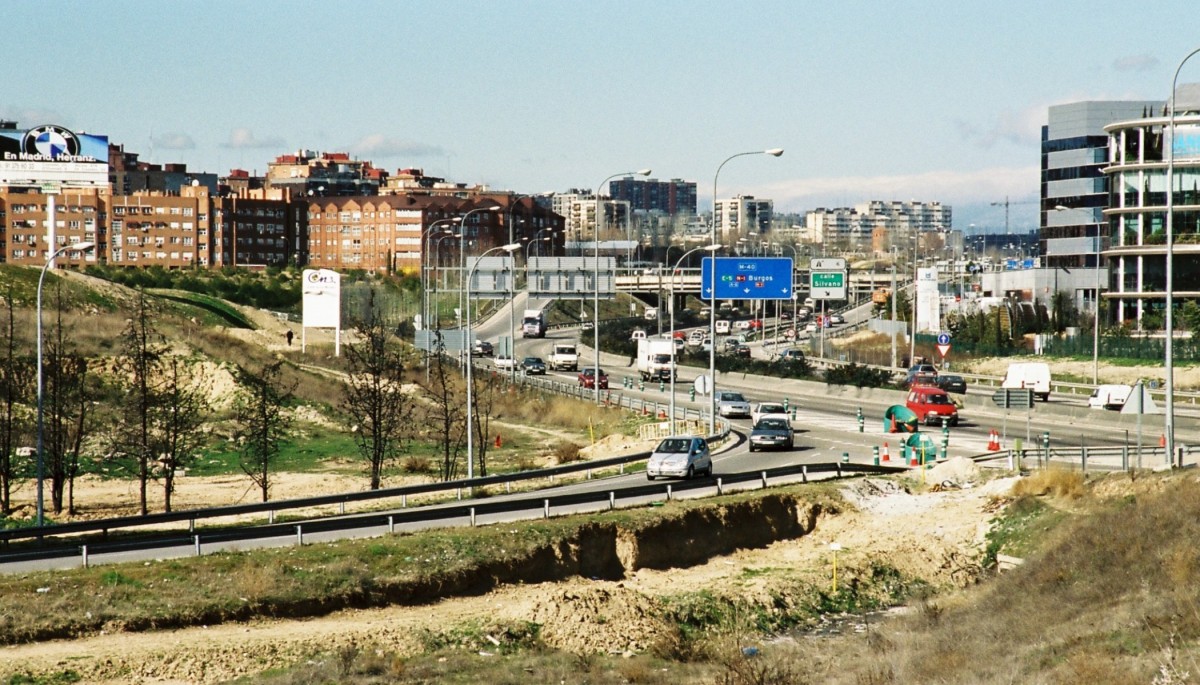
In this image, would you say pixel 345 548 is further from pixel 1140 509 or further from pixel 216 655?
pixel 1140 509

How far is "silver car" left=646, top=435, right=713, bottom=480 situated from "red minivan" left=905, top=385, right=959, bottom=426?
19.7m

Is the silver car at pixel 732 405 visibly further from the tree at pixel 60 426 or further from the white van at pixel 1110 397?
the tree at pixel 60 426

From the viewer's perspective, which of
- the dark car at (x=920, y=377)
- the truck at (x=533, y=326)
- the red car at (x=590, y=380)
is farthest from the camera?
the truck at (x=533, y=326)

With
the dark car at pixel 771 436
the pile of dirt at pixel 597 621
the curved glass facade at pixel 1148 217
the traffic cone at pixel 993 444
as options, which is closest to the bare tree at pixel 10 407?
the pile of dirt at pixel 597 621

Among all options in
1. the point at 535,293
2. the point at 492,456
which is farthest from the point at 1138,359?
the point at 492,456

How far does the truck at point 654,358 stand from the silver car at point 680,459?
44.5 metres

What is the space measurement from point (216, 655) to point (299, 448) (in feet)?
136

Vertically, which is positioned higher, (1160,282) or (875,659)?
(1160,282)

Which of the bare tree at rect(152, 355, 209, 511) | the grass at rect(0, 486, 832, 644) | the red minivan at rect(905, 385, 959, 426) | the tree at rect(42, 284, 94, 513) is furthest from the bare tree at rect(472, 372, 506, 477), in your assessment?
the grass at rect(0, 486, 832, 644)

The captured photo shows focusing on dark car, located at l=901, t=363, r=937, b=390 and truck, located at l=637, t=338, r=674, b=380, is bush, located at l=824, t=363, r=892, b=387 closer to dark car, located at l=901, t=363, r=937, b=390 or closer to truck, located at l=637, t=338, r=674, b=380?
Result: dark car, located at l=901, t=363, r=937, b=390

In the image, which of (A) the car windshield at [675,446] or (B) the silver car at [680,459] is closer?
(B) the silver car at [680,459]

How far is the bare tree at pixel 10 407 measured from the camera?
4944 centimetres

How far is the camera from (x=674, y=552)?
123ft

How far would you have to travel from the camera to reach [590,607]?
30.4 metres
